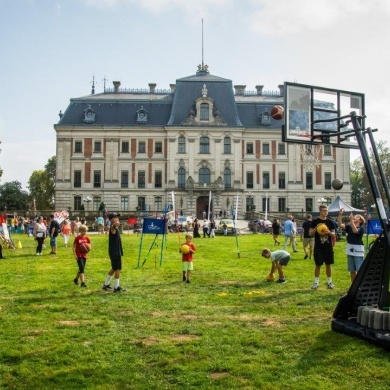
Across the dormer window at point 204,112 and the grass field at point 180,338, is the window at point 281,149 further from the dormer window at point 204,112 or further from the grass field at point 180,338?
the grass field at point 180,338

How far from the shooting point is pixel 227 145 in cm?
6612

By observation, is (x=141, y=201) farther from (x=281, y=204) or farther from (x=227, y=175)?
(x=281, y=204)

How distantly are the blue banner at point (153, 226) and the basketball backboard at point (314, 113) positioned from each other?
29.5ft

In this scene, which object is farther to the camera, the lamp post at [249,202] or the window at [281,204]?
the window at [281,204]

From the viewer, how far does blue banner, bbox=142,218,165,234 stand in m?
17.7

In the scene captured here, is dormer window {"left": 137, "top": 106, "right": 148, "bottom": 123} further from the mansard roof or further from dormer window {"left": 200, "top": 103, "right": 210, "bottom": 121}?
dormer window {"left": 200, "top": 103, "right": 210, "bottom": 121}

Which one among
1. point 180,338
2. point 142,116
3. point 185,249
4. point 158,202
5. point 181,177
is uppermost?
point 142,116

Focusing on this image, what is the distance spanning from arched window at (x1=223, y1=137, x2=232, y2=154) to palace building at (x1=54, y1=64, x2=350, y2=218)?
0.13 meters

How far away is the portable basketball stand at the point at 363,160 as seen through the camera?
311 inches

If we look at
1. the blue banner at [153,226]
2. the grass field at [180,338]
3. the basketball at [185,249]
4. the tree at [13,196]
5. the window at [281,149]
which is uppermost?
the window at [281,149]

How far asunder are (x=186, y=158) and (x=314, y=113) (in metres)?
56.6

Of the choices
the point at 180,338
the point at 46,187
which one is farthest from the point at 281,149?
the point at 180,338

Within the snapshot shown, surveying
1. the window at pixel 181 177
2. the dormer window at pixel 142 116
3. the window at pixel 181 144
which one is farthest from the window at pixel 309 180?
the dormer window at pixel 142 116

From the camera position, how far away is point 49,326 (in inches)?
344
